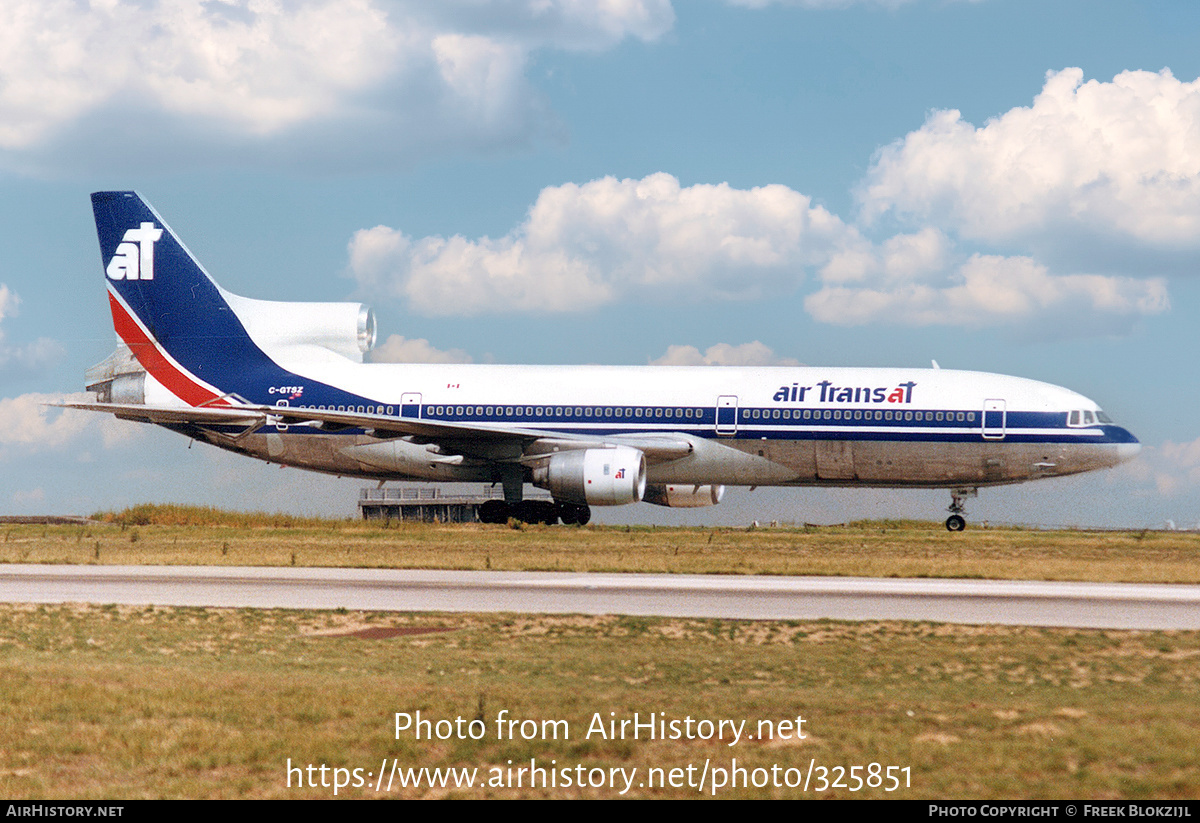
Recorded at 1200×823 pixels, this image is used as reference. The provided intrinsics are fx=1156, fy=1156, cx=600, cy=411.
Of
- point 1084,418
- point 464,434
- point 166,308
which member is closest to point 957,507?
point 1084,418

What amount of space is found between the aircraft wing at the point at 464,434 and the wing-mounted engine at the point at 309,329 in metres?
3.34

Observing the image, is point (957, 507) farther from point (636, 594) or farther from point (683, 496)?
point (636, 594)

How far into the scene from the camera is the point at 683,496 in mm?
39625

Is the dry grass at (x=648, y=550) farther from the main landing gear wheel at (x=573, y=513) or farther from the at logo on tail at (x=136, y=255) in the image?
the at logo on tail at (x=136, y=255)

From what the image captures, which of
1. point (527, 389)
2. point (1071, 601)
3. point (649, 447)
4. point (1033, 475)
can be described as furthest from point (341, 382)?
point (1071, 601)

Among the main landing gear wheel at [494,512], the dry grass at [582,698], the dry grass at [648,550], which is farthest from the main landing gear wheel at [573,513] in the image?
the dry grass at [582,698]

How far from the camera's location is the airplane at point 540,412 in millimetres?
34188

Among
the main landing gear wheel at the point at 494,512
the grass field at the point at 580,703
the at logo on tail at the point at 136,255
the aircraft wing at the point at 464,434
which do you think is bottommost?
the grass field at the point at 580,703

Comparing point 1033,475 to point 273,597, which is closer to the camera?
point 273,597

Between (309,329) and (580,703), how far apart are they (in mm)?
32002

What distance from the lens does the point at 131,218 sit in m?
42.5
